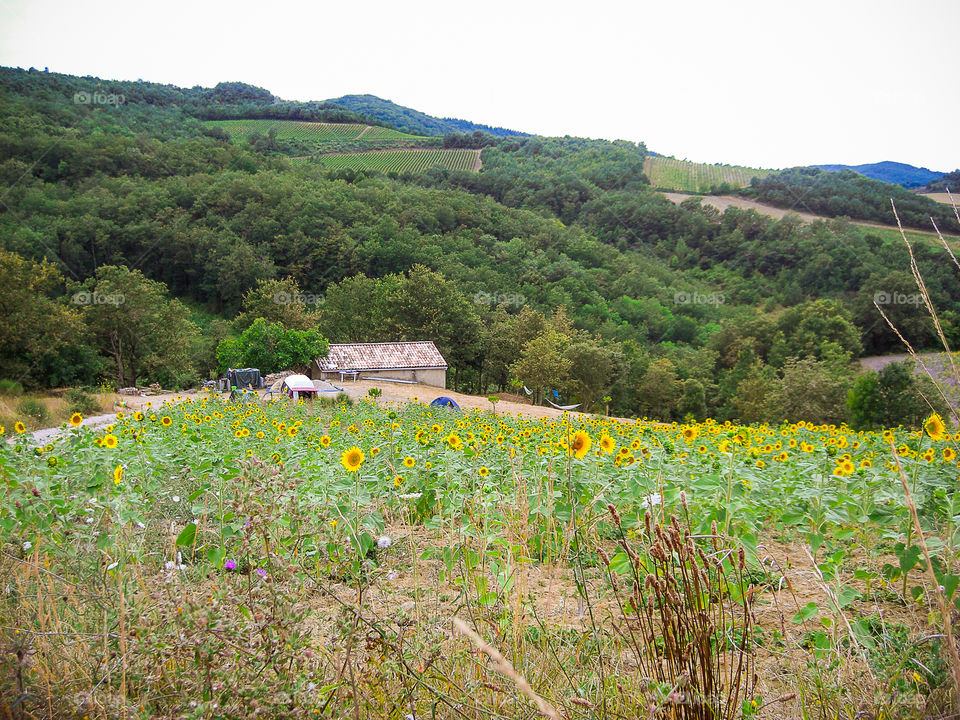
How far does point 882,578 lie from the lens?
3254 millimetres

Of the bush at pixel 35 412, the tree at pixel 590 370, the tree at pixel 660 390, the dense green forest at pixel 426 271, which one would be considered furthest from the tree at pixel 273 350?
the tree at pixel 660 390

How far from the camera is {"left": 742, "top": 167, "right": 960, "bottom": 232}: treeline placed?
50.2 meters

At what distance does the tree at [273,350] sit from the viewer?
29.7 meters

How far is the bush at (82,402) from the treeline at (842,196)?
56.5m

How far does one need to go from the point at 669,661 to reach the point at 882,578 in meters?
2.57

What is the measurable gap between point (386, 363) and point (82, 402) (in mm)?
17423

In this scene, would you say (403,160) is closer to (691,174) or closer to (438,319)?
(691,174)

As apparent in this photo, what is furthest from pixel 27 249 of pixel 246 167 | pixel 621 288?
pixel 621 288

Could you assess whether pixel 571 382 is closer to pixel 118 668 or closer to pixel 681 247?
pixel 118 668

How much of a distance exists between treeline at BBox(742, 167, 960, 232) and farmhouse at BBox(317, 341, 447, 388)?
4189 cm

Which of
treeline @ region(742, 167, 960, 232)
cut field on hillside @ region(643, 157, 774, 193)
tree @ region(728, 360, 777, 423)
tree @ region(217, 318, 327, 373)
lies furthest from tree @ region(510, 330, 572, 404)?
cut field on hillside @ region(643, 157, 774, 193)

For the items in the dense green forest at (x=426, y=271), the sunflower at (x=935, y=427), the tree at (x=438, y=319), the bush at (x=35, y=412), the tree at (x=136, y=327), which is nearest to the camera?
the sunflower at (x=935, y=427)

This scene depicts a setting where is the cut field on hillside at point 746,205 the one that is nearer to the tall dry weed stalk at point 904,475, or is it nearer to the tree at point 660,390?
the tree at point 660,390

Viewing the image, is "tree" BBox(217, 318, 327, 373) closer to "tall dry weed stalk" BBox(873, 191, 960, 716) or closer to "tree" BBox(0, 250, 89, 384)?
"tree" BBox(0, 250, 89, 384)
